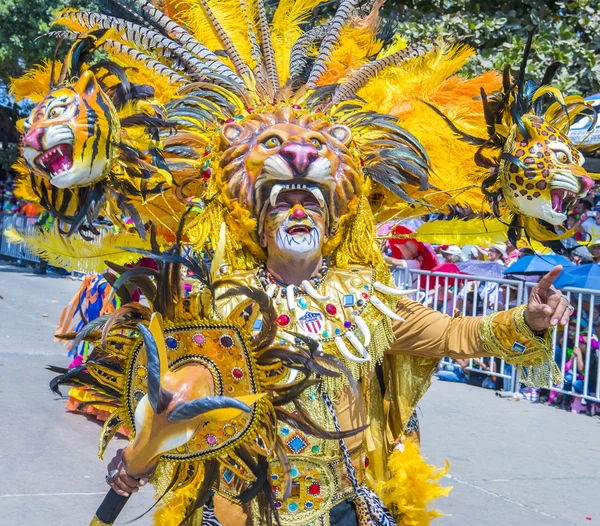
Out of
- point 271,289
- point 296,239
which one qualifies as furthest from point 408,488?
point 296,239

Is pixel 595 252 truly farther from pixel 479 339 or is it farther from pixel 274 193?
pixel 274 193

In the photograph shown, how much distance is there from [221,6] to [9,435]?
3627 millimetres

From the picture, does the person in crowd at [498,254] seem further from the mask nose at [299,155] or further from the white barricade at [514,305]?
the mask nose at [299,155]

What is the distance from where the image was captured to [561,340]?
308 inches

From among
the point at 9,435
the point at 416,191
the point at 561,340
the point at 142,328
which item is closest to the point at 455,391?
the point at 561,340

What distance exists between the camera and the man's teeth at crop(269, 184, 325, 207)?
2.73 m

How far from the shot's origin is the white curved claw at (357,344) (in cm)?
271

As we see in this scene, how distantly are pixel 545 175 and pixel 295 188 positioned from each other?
2.55 feet

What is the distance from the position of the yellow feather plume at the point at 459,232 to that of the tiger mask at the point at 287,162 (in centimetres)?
47

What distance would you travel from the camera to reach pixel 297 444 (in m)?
2.73

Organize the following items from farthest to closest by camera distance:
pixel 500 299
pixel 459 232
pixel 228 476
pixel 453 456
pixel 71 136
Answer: pixel 500 299, pixel 453 456, pixel 459 232, pixel 228 476, pixel 71 136

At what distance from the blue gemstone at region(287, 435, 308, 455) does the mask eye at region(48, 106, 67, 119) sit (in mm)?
1203

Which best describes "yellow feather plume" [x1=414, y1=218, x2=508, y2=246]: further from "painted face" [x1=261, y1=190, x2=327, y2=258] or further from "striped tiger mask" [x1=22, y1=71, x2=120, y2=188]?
"striped tiger mask" [x1=22, y1=71, x2=120, y2=188]

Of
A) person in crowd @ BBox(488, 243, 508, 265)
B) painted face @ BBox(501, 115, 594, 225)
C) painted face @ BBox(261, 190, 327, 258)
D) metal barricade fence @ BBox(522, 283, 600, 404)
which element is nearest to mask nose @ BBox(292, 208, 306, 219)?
painted face @ BBox(261, 190, 327, 258)
